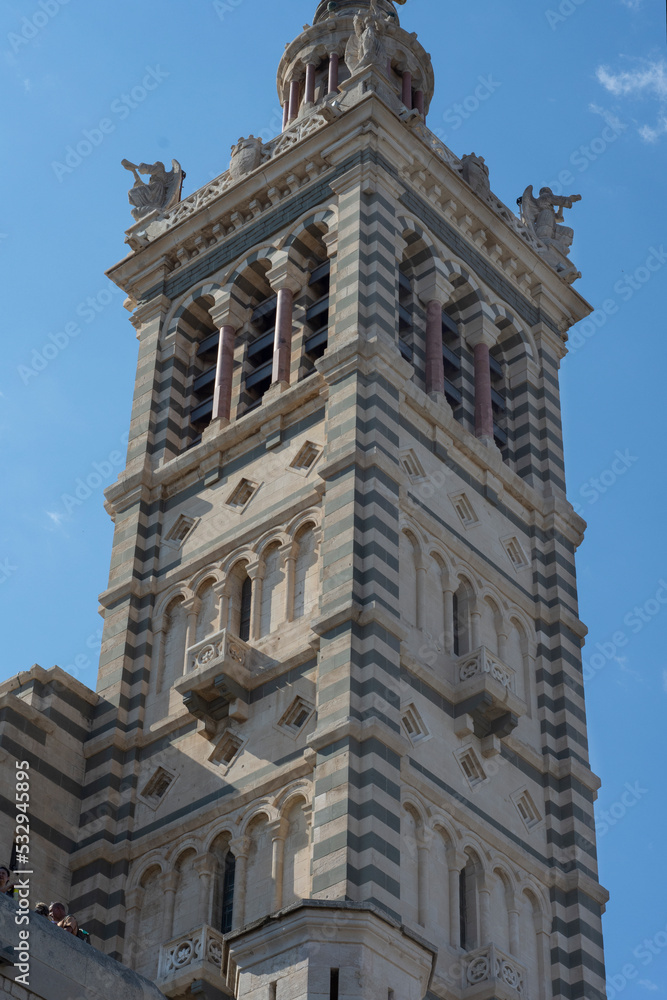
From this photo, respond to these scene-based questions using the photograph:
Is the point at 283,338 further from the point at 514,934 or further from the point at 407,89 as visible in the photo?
the point at 514,934

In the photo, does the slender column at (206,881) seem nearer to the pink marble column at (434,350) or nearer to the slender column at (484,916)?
the slender column at (484,916)

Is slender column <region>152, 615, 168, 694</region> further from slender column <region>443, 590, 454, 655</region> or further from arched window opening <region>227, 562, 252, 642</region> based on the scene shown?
slender column <region>443, 590, 454, 655</region>

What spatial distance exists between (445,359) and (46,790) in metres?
13.0

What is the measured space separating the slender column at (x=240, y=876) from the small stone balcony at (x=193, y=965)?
0.57 metres

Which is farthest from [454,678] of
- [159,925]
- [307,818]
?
[159,925]

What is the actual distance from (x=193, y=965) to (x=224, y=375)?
47.6 ft

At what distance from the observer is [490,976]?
32.9 m

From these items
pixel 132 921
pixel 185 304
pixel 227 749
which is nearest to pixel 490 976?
pixel 227 749

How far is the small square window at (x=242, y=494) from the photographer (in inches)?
1576

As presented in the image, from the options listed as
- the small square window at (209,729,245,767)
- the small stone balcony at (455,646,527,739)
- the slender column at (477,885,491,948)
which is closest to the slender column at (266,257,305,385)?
the small stone balcony at (455,646,527,739)

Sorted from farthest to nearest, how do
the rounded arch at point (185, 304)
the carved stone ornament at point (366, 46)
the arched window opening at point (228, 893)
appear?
the carved stone ornament at point (366, 46) → the rounded arch at point (185, 304) → the arched window opening at point (228, 893)

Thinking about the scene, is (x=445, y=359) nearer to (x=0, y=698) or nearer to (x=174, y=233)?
(x=174, y=233)

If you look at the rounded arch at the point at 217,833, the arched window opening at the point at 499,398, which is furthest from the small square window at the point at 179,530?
the rounded arch at the point at 217,833

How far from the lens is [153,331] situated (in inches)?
1811
